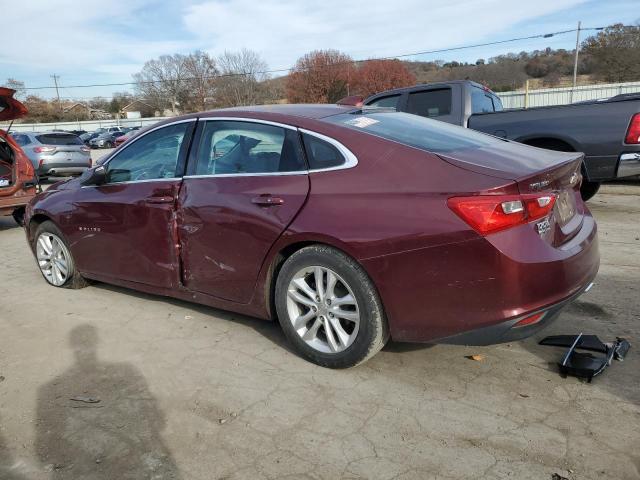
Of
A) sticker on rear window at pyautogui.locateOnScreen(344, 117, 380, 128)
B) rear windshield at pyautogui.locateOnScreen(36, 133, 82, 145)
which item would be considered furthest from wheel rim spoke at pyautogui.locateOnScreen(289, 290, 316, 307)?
rear windshield at pyautogui.locateOnScreen(36, 133, 82, 145)

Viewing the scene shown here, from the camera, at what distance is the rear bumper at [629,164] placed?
245 inches

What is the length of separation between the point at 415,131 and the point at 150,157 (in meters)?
2.14

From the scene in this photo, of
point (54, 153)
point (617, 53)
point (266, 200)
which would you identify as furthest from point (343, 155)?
point (617, 53)

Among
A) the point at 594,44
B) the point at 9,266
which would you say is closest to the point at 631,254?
the point at 9,266

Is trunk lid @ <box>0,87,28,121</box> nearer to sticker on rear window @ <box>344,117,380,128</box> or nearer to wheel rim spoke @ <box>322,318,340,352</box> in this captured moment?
sticker on rear window @ <box>344,117,380,128</box>

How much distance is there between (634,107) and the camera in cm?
620

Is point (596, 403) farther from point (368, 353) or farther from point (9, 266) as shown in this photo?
point (9, 266)

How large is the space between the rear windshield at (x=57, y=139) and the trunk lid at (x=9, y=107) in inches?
337

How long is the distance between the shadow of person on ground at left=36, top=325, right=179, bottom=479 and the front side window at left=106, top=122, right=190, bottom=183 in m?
1.49

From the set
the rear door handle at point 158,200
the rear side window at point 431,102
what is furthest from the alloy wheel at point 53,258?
the rear side window at point 431,102

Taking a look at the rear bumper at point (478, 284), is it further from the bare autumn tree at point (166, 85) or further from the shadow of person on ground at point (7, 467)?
the bare autumn tree at point (166, 85)

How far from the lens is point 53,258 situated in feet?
16.5

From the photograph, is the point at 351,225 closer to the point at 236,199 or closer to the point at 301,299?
the point at 301,299

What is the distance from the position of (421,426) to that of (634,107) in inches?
218
